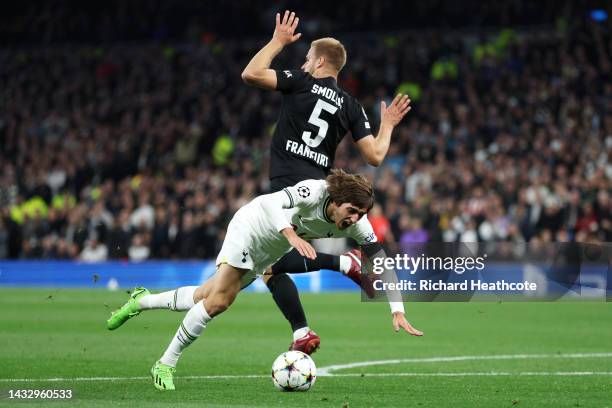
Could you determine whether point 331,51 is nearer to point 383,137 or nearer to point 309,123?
point 309,123

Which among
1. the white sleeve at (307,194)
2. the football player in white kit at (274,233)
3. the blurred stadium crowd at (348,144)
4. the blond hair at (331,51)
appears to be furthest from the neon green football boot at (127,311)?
the blurred stadium crowd at (348,144)

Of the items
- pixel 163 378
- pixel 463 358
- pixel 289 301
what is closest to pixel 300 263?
pixel 289 301

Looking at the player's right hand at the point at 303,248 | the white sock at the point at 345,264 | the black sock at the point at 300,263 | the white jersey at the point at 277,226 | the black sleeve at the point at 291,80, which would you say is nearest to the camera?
the player's right hand at the point at 303,248

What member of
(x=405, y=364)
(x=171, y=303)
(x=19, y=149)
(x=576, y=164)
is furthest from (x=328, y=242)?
(x=171, y=303)

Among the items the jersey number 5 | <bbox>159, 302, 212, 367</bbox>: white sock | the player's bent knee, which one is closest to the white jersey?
the player's bent knee

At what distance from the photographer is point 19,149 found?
2970 centimetres

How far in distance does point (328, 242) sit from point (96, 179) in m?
7.19

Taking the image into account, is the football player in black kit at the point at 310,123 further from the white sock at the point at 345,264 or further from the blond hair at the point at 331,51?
the white sock at the point at 345,264

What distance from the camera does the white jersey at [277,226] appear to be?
8.41 meters

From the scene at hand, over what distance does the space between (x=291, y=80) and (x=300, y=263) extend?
1.66m

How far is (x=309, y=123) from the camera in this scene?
960 cm

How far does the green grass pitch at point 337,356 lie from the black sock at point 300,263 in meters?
0.92

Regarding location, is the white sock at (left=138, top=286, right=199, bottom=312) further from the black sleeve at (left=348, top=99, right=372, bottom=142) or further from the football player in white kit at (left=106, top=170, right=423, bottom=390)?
the black sleeve at (left=348, top=99, right=372, bottom=142)

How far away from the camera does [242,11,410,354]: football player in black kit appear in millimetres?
9461
